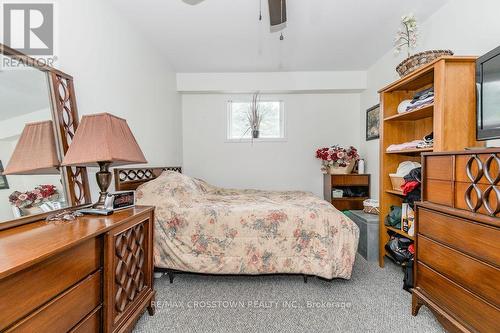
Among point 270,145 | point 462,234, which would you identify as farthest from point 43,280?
point 270,145

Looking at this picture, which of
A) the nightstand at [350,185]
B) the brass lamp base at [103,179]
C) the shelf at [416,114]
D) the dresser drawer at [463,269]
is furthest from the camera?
the nightstand at [350,185]

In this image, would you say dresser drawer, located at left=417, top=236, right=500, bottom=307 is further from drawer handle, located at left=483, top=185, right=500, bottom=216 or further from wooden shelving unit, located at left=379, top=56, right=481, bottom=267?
wooden shelving unit, located at left=379, top=56, right=481, bottom=267

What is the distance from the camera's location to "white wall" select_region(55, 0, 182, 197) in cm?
180

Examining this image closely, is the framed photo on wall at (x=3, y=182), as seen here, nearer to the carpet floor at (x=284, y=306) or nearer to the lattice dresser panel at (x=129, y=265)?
the lattice dresser panel at (x=129, y=265)

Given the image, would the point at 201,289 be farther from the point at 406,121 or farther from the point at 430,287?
the point at 406,121

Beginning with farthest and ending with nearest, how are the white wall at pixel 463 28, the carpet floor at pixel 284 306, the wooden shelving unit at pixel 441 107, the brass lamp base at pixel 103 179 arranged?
the white wall at pixel 463 28, the wooden shelving unit at pixel 441 107, the carpet floor at pixel 284 306, the brass lamp base at pixel 103 179

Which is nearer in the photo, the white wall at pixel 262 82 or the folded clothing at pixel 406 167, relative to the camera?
the folded clothing at pixel 406 167

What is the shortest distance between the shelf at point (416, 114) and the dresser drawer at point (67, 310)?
2.50 m

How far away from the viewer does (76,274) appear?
3.51 feet

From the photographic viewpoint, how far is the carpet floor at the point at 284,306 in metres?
1.63

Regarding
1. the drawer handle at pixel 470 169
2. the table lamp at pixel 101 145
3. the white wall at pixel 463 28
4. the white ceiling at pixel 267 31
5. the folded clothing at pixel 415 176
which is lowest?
the folded clothing at pixel 415 176

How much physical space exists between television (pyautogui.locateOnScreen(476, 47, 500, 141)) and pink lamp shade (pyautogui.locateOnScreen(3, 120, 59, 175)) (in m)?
2.57

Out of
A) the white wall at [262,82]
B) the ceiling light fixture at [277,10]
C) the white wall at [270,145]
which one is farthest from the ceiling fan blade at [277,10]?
the white wall at [270,145]

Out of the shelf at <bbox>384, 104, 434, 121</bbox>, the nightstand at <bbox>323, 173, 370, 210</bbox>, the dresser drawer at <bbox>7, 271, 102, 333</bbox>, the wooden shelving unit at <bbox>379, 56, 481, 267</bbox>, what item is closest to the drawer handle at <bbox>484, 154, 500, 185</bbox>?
the wooden shelving unit at <bbox>379, 56, 481, 267</bbox>
